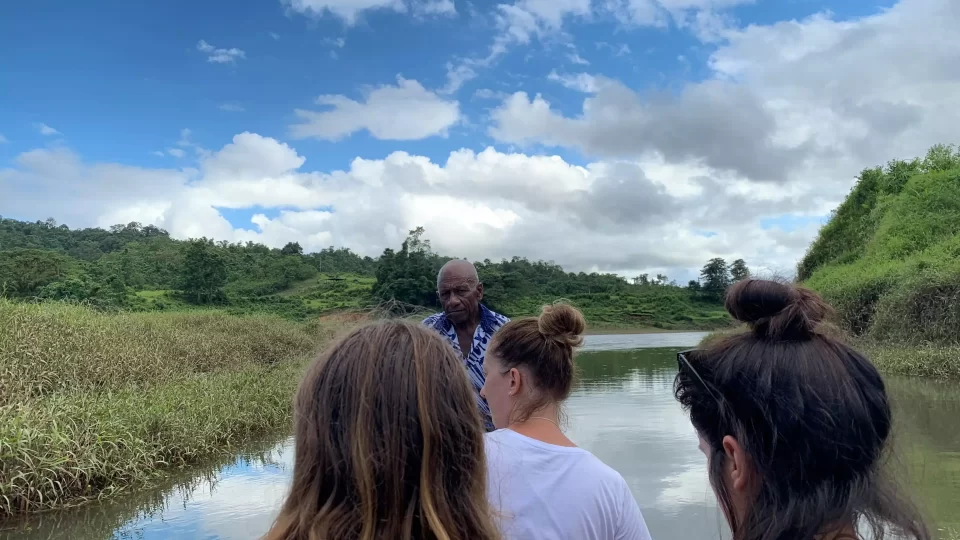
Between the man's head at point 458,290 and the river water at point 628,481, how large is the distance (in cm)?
122

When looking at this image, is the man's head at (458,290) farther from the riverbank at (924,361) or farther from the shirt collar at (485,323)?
the riverbank at (924,361)

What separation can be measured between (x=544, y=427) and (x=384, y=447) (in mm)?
883

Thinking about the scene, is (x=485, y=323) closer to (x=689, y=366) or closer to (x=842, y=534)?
(x=689, y=366)

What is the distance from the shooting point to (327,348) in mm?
1052

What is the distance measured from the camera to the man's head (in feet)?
10.9

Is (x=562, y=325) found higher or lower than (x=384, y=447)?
higher

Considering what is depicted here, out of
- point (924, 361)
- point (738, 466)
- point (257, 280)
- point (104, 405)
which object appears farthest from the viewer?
point (257, 280)

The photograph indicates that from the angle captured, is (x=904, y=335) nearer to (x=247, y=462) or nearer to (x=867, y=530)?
(x=247, y=462)

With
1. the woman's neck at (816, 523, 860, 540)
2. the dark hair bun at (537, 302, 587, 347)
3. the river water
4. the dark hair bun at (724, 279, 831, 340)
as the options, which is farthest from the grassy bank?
the woman's neck at (816, 523, 860, 540)

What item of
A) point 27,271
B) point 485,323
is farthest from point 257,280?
Answer: point 485,323

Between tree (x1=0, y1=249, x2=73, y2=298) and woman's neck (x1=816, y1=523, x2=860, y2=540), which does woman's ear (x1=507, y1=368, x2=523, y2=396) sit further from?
tree (x1=0, y1=249, x2=73, y2=298)

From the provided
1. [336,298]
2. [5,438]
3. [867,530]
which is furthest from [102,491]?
[336,298]

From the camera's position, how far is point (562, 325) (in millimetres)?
2037

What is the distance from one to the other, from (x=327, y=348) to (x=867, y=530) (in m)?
0.96
